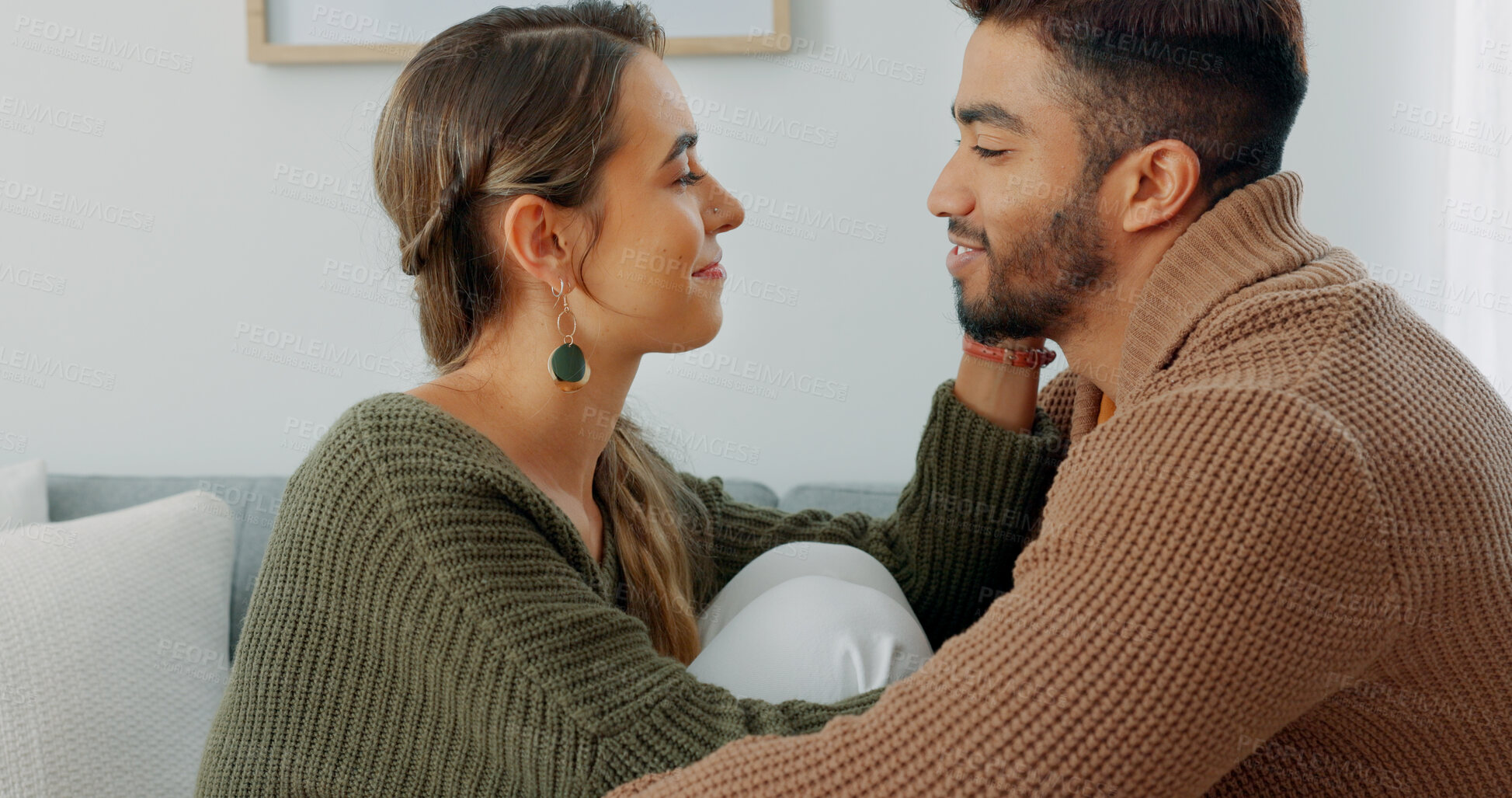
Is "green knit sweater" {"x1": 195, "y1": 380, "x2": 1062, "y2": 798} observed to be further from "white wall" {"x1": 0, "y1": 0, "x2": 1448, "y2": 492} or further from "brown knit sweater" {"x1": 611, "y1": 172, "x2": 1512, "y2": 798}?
"white wall" {"x1": 0, "y1": 0, "x2": 1448, "y2": 492}

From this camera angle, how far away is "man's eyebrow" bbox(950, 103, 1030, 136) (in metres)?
1.04

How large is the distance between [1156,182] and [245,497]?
1.38 metres

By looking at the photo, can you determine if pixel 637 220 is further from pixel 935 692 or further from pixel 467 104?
pixel 935 692

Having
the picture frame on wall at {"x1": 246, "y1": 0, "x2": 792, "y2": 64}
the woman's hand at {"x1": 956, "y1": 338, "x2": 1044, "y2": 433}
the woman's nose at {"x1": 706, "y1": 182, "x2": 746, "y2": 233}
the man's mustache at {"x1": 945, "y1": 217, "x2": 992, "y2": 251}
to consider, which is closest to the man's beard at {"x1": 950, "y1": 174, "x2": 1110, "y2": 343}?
the man's mustache at {"x1": 945, "y1": 217, "x2": 992, "y2": 251}

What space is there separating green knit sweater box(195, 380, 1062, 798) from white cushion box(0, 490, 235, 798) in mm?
375

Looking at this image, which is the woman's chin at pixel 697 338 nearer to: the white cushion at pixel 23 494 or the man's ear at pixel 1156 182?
the man's ear at pixel 1156 182

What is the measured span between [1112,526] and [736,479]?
40.4 inches

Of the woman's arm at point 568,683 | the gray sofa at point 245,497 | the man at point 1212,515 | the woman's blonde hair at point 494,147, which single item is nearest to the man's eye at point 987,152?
the man at point 1212,515

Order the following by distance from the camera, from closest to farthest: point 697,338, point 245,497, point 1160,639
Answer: point 1160,639 → point 697,338 → point 245,497

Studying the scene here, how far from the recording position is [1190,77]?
3.23ft

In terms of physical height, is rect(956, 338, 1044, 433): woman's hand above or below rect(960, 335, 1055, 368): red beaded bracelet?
below

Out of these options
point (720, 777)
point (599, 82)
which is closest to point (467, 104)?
point (599, 82)

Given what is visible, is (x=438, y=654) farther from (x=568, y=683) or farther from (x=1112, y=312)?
(x=1112, y=312)

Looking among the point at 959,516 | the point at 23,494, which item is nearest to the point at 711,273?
the point at 959,516
